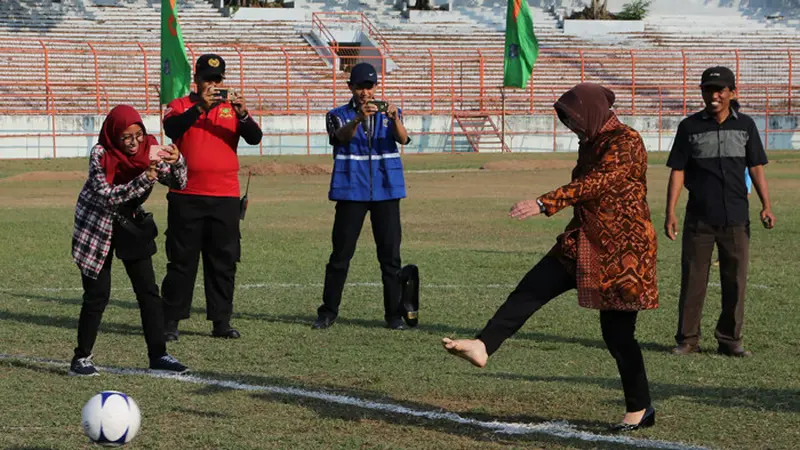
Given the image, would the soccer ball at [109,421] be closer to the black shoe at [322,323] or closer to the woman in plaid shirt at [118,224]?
the woman in plaid shirt at [118,224]

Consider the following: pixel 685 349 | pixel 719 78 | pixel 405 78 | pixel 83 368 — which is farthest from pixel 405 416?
pixel 405 78

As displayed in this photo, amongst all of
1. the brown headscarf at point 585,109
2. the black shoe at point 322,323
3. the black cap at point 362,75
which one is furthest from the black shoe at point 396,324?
the brown headscarf at point 585,109

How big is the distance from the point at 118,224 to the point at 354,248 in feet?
8.18

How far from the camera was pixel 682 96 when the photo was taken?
46.7m

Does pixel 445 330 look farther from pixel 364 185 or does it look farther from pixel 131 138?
pixel 131 138

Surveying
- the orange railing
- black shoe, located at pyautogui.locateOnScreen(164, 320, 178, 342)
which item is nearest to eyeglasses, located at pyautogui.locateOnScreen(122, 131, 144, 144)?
black shoe, located at pyautogui.locateOnScreen(164, 320, 178, 342)

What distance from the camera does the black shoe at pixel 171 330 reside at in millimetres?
9156

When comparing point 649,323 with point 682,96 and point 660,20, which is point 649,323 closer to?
point 682,96

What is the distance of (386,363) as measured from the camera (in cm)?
829

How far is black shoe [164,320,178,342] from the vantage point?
9.16 m

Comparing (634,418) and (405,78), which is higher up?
(634,418)

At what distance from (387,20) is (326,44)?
4.57 meters

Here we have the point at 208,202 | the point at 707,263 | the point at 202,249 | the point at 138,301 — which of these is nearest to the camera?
the point at 138,301

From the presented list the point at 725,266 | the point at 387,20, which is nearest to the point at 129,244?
the point at 725,266
